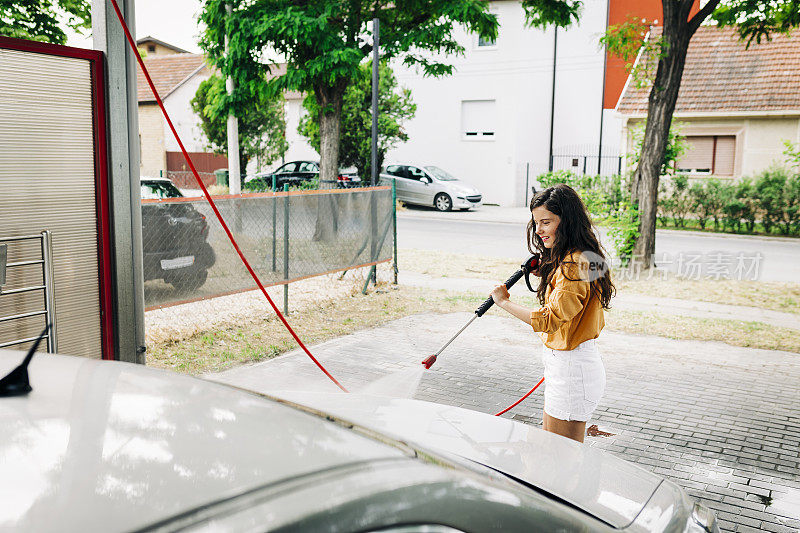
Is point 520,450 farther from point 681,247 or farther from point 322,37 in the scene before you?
point 681,247

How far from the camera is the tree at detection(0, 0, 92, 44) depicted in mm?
8523

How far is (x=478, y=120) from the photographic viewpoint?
1201 inches

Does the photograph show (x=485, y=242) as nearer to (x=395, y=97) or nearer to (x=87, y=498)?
(x=395, y=97)

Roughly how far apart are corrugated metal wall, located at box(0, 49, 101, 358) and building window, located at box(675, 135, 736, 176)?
23865 mm

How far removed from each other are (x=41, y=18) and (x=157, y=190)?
258 cm

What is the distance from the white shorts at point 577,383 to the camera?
144 inches

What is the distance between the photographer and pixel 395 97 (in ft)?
90.5

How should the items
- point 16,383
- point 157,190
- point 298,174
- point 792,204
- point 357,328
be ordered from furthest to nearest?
point 298,174
point 792,204
point 157,190
point 357,328
point 16,383

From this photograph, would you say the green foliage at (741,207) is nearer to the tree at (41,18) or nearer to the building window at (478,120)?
the building window at (478,120)

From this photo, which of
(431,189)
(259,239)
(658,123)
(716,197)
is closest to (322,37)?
(658,123)

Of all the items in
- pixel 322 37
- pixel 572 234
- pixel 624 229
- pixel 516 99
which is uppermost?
pixel 516 99

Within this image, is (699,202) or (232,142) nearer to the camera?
(232,142)

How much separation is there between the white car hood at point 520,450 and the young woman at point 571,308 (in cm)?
83

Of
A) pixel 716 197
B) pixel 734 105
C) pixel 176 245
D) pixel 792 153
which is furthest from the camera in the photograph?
pixel 734 105
